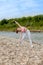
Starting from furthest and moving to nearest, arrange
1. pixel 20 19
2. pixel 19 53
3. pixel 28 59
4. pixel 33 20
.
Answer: pixel 20 19 → pixel 33 20 → pixel 19 53 → pixel 28 59

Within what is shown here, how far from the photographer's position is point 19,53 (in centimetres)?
1758

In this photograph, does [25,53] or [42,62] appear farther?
[25,53]

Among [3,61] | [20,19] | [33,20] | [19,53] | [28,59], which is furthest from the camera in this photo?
[20,19]

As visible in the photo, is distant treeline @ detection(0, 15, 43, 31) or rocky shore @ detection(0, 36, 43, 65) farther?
distant treeline @ detection(0, 15, 43, 31)

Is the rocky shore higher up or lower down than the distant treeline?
higher up

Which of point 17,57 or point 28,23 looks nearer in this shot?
point 17,57

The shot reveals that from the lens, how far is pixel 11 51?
17.8 m

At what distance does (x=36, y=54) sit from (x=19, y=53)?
1279mm

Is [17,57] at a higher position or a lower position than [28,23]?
higher

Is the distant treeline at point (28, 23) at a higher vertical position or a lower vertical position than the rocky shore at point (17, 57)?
lower

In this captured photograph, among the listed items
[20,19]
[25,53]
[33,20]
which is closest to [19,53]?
[25,53]

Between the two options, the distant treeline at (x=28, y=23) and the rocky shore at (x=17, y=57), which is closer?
the rocky shore at (x=17, y=57)

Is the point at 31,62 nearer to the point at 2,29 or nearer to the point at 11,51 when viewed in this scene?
the point at 11,51

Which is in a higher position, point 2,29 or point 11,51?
point 11,51
